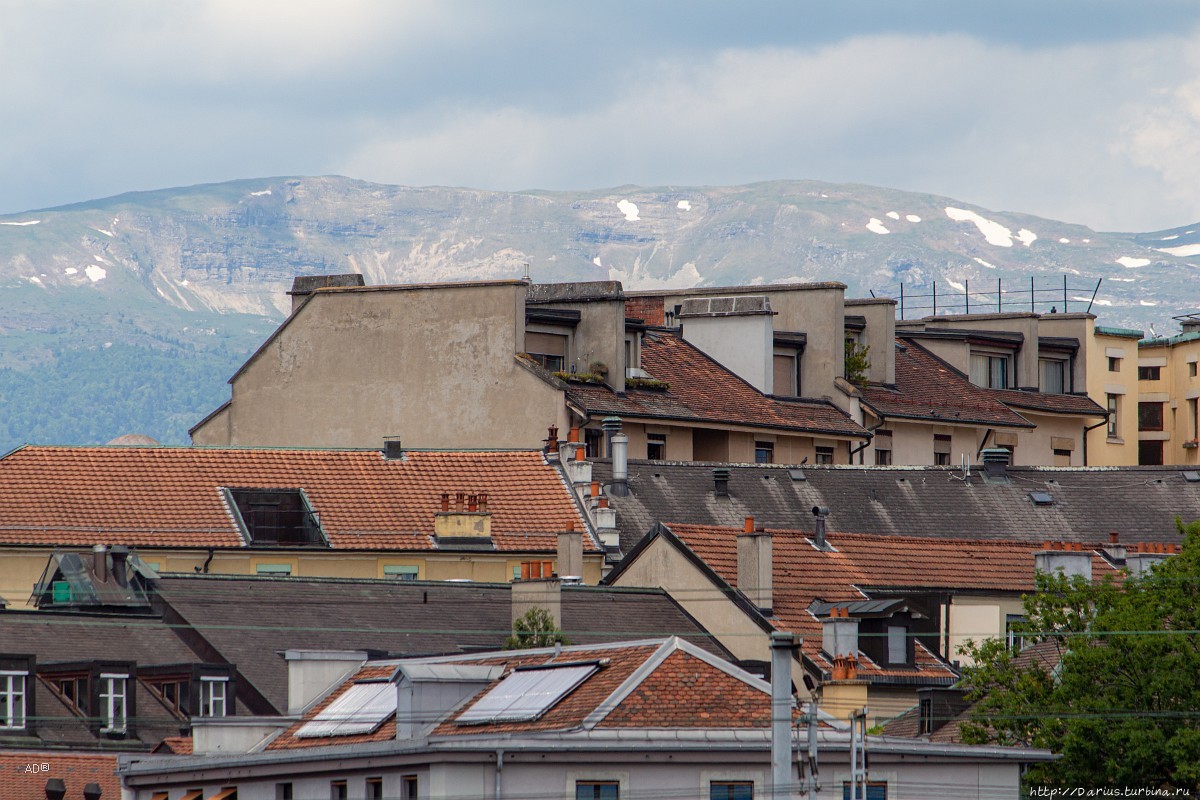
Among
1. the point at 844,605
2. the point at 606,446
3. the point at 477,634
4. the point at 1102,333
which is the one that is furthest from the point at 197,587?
the point at 1102,333

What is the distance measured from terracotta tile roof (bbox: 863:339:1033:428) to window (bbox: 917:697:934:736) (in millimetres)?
39743

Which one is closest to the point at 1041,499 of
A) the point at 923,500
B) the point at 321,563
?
the point at 923,500

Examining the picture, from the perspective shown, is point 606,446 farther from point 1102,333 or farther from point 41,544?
point 1102,333

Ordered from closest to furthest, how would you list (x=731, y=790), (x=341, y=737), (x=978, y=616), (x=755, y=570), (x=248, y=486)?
1. (x=731, y=790)
2. (x=341, y=737)
3. (x=755, y=570)
4. (x=978, y=616)
5. (x=248, y=486)

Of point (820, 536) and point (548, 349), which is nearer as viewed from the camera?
point (820, 536)

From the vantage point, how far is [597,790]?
136 ft

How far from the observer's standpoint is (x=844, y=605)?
6500 cm

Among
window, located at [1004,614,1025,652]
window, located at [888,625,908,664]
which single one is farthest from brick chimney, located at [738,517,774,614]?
window, located at [1004,614,1025,652]

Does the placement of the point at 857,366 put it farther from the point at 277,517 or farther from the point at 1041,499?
the point at 277,517

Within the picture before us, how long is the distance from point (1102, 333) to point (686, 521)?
43.7 meters

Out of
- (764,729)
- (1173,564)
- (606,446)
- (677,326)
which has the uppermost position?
(677,326)

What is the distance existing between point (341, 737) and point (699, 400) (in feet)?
152

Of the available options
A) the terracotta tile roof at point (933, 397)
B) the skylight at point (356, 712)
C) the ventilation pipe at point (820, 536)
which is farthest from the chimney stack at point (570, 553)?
the terracotta tile roof at point (933, 397)

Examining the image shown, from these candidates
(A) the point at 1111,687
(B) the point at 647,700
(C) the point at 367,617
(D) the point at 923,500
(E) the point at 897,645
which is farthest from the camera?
(D) the point at 923,500
